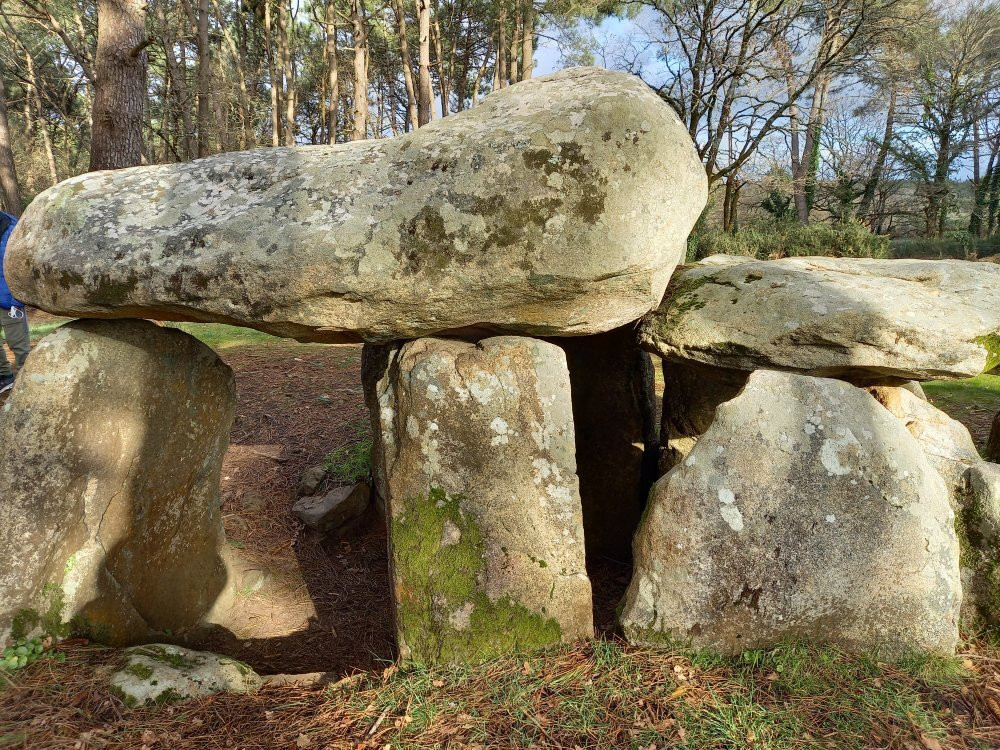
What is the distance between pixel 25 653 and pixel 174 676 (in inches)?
24.6

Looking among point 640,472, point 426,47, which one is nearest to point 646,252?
point 640,472

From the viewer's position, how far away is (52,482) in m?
2.71

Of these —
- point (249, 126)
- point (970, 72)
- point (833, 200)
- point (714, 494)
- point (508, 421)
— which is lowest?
point (714, 494)

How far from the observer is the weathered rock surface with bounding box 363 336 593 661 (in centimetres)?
246

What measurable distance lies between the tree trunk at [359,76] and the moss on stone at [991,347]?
10.2 meters

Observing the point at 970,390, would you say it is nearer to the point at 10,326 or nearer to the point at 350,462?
the point at 350,462

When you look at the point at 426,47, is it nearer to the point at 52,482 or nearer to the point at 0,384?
the point at 0,384

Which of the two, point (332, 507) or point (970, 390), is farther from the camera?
point (970, 390)

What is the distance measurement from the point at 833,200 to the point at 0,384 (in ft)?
79.0

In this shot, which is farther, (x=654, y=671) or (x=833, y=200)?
(x=833, y=200)

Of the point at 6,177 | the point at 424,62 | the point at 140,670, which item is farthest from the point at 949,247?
the point at 6,177

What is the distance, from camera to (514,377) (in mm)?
2559

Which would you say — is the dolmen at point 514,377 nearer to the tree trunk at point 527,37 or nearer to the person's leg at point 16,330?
the person's leg at point 16,330

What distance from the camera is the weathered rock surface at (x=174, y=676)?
7.75ft
